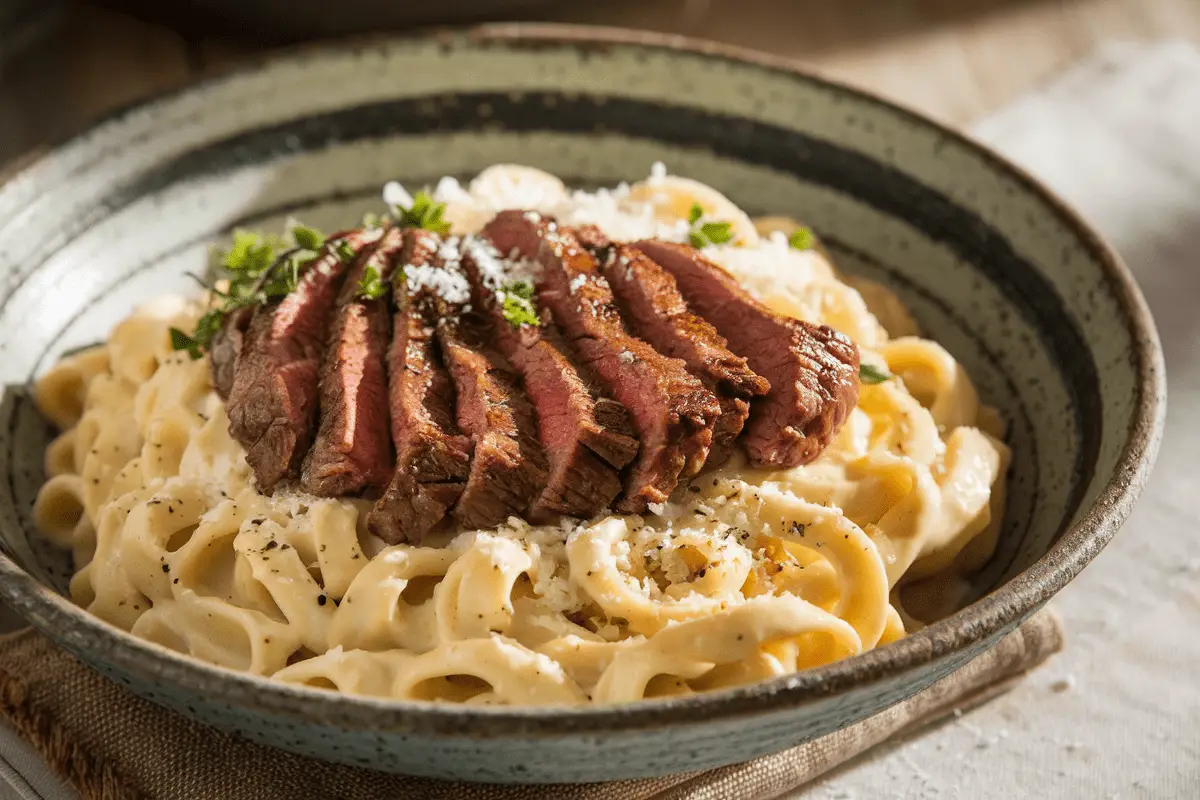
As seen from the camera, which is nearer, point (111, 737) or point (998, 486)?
point (111, 737)

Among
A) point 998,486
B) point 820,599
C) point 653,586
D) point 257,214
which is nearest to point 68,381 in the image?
point 257,214

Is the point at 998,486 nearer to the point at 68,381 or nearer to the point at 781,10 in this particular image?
the point at 68,381

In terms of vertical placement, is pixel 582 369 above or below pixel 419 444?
above

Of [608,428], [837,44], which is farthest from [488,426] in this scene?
[837,44]

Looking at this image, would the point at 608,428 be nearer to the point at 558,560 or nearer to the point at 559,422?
the point at 559,422

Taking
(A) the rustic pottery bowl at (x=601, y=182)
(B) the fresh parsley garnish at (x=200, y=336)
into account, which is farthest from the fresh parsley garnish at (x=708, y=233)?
(B) the fresh parsley garnish at (x=200, y=336)

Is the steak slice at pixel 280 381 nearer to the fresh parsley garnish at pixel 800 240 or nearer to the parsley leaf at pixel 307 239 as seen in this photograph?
the parsley leaf at pixel 307 239
